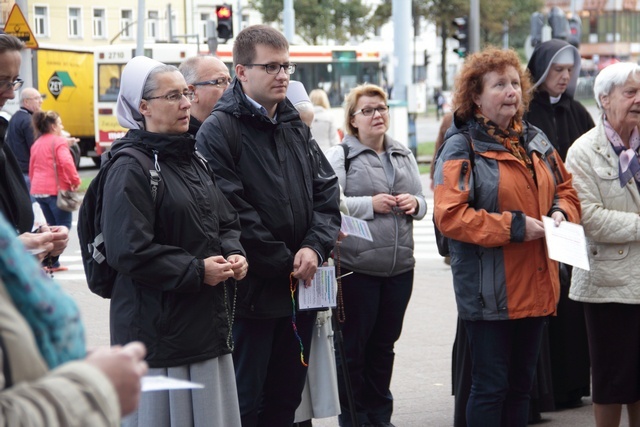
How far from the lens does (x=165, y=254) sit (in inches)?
153

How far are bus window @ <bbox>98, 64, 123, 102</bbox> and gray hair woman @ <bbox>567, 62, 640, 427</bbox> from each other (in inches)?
974

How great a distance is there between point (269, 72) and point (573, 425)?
9.52 ft

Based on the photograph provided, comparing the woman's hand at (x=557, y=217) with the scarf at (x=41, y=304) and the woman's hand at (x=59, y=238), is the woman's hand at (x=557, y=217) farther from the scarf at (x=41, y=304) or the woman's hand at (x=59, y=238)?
the scarf at (x=41, y=304)

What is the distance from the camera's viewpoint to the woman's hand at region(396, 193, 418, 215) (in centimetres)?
598

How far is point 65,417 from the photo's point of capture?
1820 millimetres

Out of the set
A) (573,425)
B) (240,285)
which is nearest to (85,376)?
(240,285)

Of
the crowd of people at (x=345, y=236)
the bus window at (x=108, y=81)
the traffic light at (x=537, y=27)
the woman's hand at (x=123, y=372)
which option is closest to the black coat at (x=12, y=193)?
the crowd of people at (x=345, y=236)

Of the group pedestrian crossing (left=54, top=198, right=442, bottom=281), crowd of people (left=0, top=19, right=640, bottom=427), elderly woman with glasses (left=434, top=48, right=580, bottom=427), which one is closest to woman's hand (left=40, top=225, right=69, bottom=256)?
crowd of people (left=0, top=19, right=640, bottom=427)

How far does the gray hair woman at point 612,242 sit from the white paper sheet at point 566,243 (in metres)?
0.46

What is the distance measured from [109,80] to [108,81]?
2.4 inches

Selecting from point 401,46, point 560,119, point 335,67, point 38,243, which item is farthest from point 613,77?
point 335,67

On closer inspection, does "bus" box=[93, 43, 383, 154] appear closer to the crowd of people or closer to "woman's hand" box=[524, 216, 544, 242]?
the crowd of people

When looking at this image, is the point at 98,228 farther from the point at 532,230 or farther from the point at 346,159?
the point at 346,159

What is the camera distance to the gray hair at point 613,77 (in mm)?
5363
